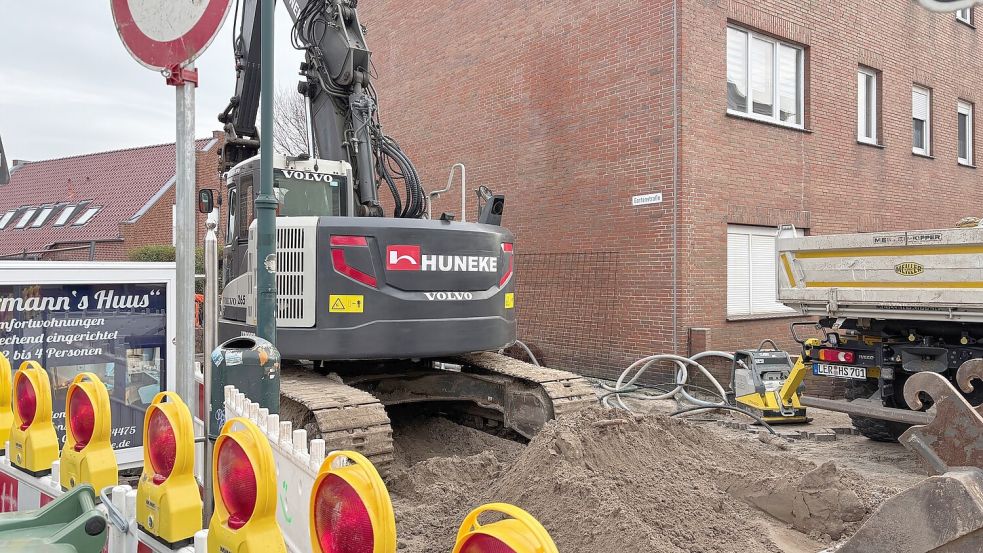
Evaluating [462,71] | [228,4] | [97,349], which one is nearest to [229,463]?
[228,4]

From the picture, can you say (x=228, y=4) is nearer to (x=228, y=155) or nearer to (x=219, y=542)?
(x=219, y=542)

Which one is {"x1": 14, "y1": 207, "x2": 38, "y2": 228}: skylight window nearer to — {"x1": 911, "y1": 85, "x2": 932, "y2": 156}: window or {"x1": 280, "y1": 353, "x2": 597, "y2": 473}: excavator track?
{"x1": 280, "y1": 353, "x2": 597, "y2": 473}: excavator track

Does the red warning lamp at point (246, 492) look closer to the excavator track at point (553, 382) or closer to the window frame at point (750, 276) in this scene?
the excavator track at point (553, 382)

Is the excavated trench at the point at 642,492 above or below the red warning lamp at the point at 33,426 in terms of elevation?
below

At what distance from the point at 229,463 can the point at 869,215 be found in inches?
581

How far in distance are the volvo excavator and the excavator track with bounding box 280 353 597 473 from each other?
1cm

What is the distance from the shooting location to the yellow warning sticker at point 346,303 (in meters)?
6.00

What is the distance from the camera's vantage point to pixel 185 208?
3.27 metres

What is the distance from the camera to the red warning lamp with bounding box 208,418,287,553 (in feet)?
8.24

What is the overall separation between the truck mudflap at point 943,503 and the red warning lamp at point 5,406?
4.27 meters

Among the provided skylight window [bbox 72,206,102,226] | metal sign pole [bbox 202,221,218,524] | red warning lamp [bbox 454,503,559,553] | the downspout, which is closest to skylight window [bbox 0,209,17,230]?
skylight window [bbox 72,206,102,226]

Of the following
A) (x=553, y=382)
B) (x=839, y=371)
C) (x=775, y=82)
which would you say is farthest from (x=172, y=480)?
(x=775, y=82)

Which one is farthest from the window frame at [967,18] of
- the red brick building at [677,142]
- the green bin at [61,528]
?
the green bin at [61,528]

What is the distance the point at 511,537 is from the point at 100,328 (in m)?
4.40
